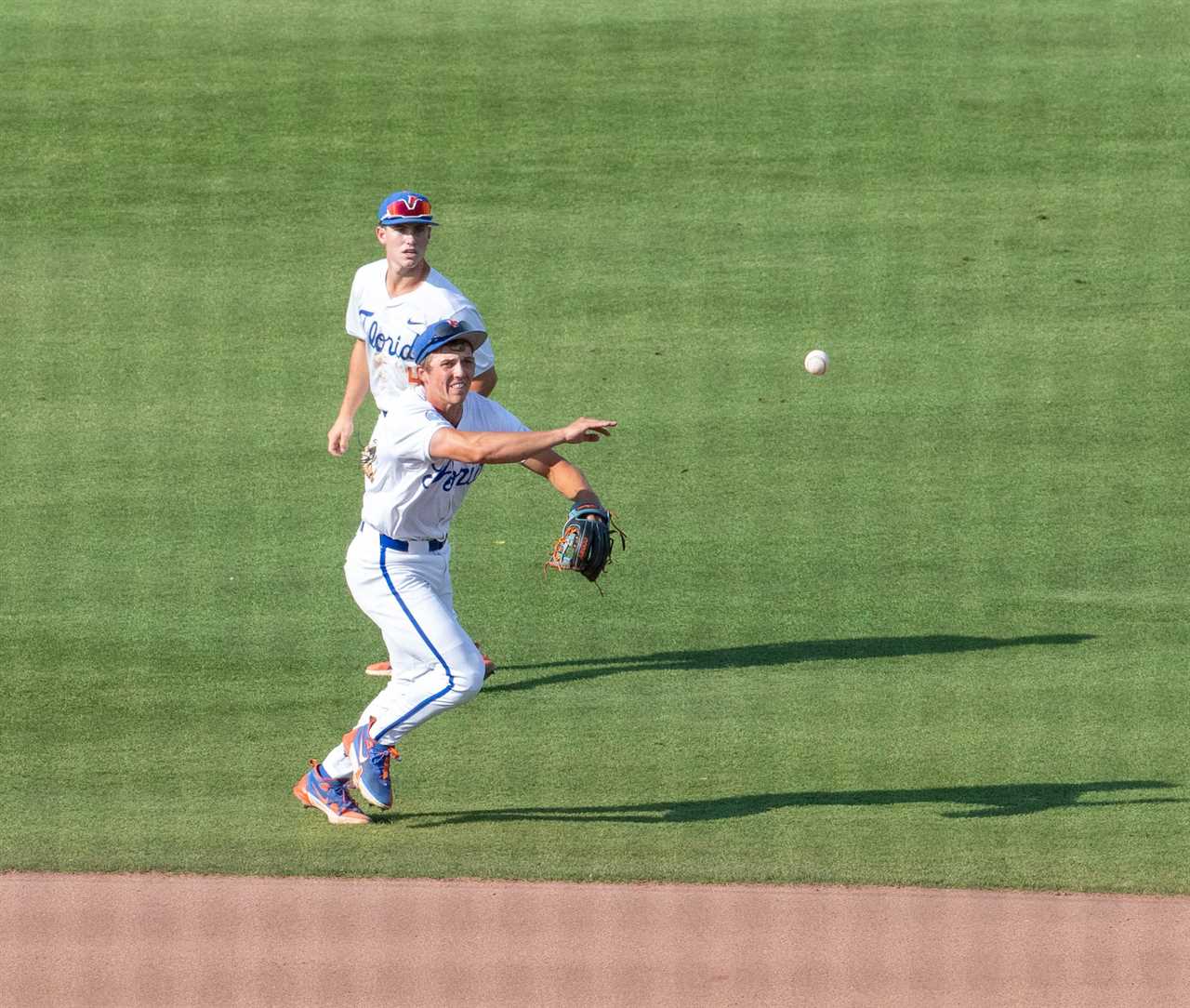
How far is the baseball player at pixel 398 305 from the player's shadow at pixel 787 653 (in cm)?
60

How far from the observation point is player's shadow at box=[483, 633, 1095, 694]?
8.27m

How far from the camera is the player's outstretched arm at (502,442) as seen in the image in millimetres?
5539

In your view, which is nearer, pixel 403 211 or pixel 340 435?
pixel 403 211

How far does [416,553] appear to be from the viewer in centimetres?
639

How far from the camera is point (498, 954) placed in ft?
18.2

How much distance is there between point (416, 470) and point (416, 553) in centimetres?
40

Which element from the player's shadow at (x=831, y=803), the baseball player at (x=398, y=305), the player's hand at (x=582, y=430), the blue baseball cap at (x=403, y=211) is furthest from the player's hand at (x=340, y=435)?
the player's hand at (x=582, y=430)

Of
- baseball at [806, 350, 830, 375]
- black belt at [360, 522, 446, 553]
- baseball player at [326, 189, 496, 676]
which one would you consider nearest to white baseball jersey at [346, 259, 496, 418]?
baseball player at [326, 189, 496, 676]

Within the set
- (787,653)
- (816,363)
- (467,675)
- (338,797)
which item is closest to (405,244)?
(467,675)

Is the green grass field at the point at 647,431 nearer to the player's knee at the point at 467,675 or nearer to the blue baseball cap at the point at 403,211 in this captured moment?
the player's knee at the point at 467,675

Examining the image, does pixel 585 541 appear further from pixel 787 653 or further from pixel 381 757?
pixel 787 653

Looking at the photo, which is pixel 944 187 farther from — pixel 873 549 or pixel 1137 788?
pixel 1137 788

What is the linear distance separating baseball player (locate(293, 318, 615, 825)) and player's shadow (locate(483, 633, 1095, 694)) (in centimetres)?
174

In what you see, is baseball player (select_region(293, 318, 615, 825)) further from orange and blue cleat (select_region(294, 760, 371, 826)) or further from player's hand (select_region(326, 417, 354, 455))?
player's hand (select_region(326, 417, 354, 455))
